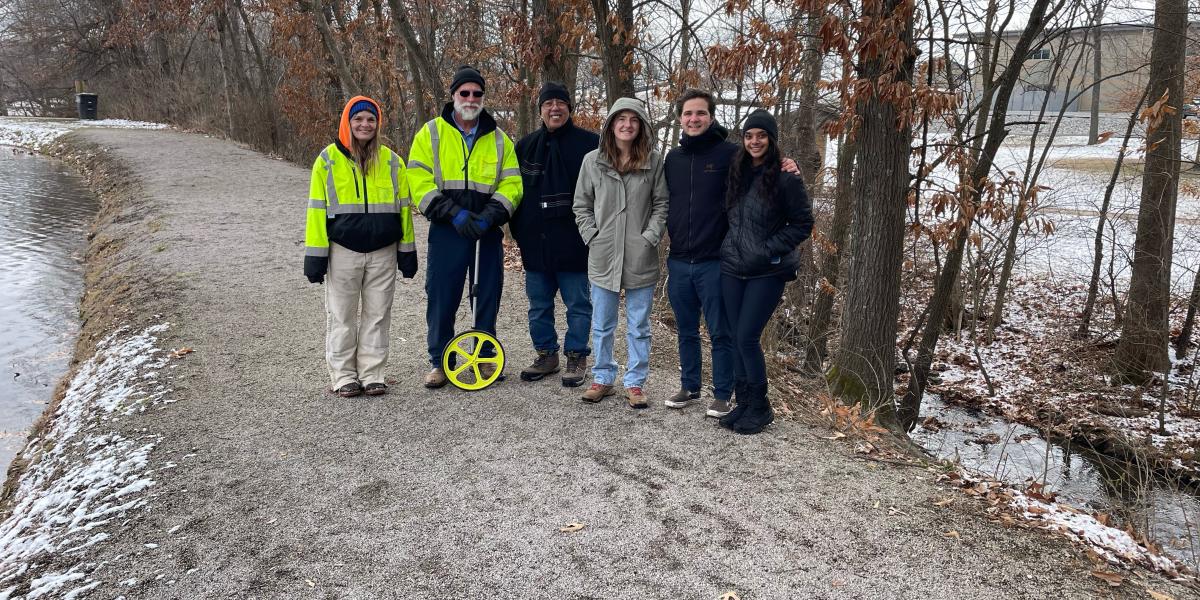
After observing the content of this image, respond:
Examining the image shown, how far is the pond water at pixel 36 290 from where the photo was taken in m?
7.15

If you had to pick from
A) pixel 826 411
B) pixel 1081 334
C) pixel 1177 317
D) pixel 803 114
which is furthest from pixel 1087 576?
pixel 1177 317

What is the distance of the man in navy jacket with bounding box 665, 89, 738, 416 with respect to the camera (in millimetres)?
4809

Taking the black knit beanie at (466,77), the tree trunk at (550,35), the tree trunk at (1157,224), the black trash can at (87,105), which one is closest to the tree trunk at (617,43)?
the tree trunk at (550,35)

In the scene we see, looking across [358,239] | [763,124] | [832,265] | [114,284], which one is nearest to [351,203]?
[358,239]

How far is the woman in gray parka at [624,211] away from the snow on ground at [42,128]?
94.2ft

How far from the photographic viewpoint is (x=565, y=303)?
5664mm

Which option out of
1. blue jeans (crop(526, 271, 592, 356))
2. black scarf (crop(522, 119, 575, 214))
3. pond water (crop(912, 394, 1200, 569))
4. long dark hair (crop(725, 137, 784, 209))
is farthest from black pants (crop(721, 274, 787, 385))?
pond water (crop(912, 394, 1200, 569))

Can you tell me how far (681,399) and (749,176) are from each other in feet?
5.04

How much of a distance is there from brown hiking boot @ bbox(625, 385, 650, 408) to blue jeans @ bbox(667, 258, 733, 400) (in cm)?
35

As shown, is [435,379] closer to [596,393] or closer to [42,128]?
[596,393]

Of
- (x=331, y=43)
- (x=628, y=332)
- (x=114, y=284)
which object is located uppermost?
(x=331, y=43)

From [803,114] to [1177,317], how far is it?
271 inches

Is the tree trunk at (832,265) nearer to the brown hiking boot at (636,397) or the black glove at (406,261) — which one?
the brown hiking boot at (636,397)

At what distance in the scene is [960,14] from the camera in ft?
30.7
